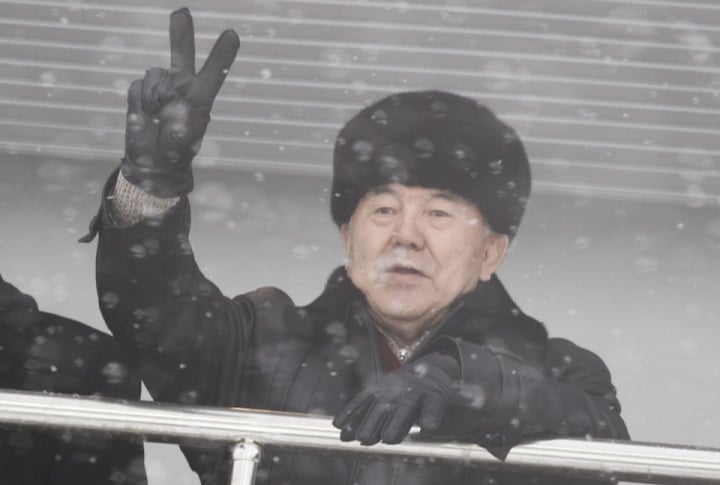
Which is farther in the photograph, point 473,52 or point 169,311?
point 473,52

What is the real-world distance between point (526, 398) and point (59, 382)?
0.75m

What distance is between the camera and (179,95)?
165 cm

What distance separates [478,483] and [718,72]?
865mm

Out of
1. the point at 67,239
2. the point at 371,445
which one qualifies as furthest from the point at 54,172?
the point at 371,445

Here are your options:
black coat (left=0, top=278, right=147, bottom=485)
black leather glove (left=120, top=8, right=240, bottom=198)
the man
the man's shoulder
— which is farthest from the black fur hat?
black leather glove (left=120, top=8, right=240, bottom=198)

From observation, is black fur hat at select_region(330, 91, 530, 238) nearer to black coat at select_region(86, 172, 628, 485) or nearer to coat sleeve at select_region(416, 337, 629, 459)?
black coat at select_region(86, 172, 628, 485)

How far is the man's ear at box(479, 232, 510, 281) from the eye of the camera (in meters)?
2.29

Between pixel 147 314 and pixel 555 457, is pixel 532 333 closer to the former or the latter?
pixel 147 314

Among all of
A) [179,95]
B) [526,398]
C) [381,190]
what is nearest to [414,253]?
[381,190]

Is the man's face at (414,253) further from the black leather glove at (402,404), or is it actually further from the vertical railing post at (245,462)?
the vertical railing post at (245,462)

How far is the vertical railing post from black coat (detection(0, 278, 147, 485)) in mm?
587

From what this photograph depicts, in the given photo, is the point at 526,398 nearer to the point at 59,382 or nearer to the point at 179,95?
the point at 179,95

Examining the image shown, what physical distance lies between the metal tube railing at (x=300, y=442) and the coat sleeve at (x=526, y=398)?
0.11ft

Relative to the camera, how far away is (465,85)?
242 cm
